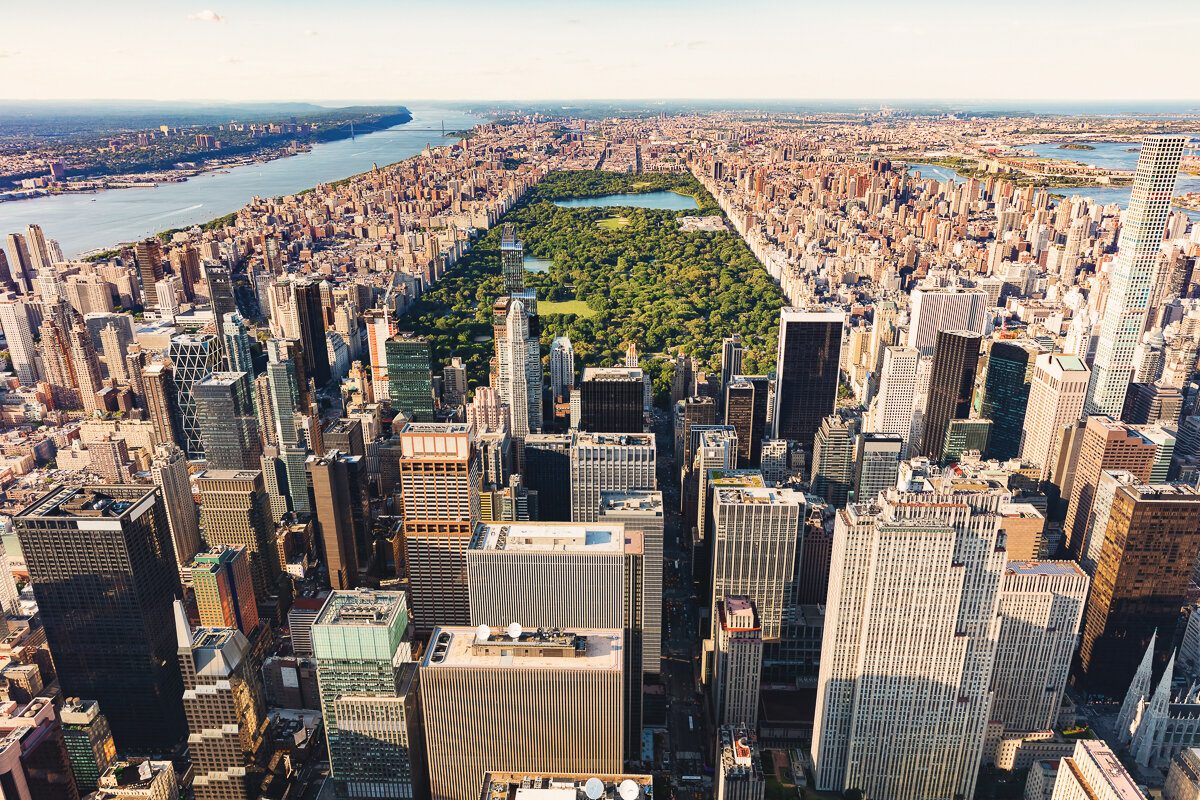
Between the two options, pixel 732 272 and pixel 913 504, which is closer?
pixel 913 504

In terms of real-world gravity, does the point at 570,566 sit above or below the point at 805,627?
above

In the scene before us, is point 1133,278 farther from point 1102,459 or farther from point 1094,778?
point 1094,778

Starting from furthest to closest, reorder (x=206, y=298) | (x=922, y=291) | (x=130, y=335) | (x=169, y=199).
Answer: (x=169, y=199), (x=206, y=298), (x=130, y=335), (x=922, y=291)

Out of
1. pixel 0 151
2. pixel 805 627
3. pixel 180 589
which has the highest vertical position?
pixel 0 151

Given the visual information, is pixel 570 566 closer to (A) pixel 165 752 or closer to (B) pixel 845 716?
(B) pixel 845 716

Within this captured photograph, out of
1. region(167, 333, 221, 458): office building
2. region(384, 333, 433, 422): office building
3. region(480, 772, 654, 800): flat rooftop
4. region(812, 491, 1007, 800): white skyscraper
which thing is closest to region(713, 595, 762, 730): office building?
region(812, 491, 1007, 800): white skyscraper

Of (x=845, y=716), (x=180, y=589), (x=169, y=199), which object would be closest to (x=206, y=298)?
(x=169, y=199)

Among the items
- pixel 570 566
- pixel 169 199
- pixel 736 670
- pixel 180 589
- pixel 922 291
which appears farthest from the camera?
pixel 169 199
